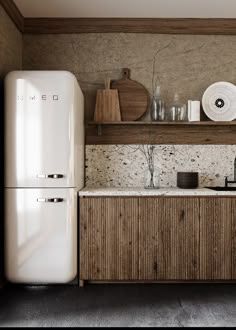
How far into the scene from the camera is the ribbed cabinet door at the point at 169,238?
2.92 metres

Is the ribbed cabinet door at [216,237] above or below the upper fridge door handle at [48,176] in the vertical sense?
below

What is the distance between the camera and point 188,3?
10.1 ft

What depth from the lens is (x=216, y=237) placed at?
2.92 metres

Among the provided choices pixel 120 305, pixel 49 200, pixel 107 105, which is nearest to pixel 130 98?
pixel 107 105

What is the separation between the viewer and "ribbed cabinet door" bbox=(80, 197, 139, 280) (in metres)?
2.90

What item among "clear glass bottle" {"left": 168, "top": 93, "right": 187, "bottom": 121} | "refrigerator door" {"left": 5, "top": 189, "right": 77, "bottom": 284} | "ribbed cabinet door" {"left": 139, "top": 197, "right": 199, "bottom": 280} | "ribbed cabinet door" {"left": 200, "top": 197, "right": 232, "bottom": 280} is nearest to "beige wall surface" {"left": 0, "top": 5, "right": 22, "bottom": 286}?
"refrigerator door" {"left": 5, "top": 189, "right": 77, "bottom": 284}

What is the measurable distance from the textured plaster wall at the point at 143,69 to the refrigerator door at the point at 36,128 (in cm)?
82

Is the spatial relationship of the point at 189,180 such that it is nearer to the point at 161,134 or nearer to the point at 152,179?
the point at 152,179

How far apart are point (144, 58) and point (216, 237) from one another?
6.39 ft

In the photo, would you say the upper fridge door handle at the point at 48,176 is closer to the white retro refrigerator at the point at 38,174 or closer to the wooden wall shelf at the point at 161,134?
the white retro refrigerator at the point at 38,174

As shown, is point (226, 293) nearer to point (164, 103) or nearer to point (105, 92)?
point (164, 103)

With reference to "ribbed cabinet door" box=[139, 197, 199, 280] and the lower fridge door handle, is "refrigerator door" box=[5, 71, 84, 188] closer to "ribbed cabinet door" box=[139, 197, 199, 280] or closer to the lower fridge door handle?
the lower fridge door handle

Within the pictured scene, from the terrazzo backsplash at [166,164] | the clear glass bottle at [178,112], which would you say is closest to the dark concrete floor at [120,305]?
the terrazzo backsplash at [166,164]

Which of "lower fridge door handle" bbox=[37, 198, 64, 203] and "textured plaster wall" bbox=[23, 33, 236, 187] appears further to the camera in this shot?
"textured plaster wall" bbox=[23, 33, 236, 187]
